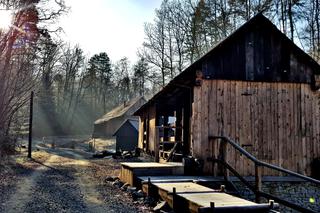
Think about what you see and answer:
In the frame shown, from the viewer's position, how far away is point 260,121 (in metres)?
11.3

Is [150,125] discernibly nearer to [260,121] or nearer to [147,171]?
[260,121]

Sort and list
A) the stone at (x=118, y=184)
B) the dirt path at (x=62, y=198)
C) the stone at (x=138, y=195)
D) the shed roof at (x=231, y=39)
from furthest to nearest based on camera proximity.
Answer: the shed roof at (x=231, y=39) → the stone at (x=118, y=184) → the stone at (x=138, y=195) → the dirt path at (x=62, y=198)

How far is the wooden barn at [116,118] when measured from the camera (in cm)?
4250

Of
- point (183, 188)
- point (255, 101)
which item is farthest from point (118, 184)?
point (255, 101)

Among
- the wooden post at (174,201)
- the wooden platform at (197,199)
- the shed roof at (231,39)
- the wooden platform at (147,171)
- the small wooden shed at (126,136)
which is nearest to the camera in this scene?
the wooden platform at (197,199)

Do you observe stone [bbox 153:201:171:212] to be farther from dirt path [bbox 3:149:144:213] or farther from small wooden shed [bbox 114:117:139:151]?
small wooden shed [bbox 114:117:139:151]

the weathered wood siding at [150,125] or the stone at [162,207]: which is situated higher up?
the weathered wood siding at [150,125]

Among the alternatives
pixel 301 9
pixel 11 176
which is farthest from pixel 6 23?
pixel 301 9

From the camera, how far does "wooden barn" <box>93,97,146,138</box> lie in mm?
42500

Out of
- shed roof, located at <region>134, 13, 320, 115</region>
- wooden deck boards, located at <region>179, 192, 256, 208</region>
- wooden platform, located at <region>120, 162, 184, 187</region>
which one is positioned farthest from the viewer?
shed roof, located at <region>134, 13, 320, 115</region>

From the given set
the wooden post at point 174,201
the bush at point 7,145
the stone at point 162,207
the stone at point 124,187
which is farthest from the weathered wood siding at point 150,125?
the wooden post at point 174,201

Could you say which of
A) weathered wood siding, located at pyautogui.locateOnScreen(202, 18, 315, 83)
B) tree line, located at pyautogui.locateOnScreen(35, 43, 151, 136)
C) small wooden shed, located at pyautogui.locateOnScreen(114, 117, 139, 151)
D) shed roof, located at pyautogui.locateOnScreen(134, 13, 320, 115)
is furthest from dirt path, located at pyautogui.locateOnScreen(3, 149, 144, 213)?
tree line, located at pyautogui.locateOnScreen(35, 43, 151, 136)

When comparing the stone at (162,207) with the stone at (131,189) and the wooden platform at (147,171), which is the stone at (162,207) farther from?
the wooden platform at (147,171)

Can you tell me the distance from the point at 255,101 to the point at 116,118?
33.8 meters
